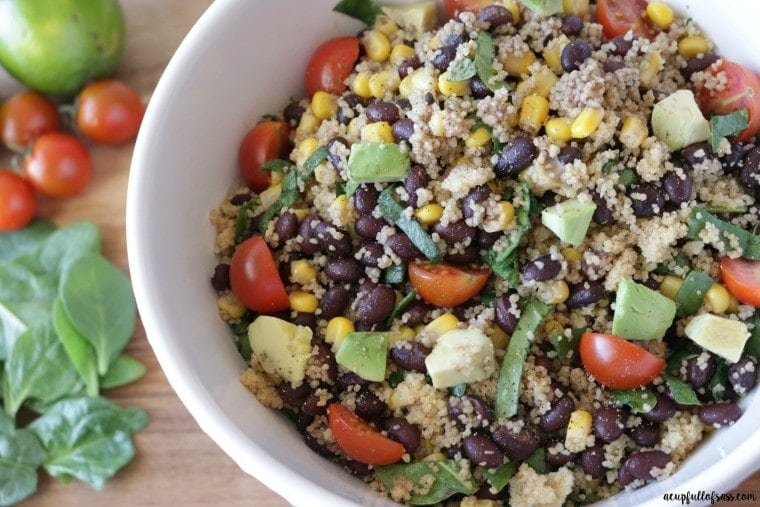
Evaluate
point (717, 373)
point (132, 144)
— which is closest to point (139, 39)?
point (132, 144)

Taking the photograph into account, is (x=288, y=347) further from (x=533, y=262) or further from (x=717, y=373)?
(x=717, y=373)

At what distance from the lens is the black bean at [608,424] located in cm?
129

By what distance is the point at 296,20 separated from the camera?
1.58 m

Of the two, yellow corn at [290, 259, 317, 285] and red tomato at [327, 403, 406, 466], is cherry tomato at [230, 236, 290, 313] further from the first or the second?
red tomato at [327, 403, 406, 466]

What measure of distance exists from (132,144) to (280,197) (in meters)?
0.91

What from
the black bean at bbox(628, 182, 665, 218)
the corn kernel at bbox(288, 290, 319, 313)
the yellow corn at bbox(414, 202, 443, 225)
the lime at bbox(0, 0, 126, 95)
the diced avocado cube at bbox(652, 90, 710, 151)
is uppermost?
the diced avocado cube at bbox(652, 90, 710, 151)

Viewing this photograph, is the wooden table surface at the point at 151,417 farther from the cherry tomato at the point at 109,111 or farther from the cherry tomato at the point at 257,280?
the cherry tomato at the point at 257,280

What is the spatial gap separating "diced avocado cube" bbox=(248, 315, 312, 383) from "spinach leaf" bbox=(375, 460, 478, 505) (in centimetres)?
24

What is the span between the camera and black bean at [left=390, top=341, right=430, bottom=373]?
134cm

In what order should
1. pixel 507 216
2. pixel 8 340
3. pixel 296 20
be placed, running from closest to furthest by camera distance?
pixel 507 216 < pixel 296 20 < pixel 8 340

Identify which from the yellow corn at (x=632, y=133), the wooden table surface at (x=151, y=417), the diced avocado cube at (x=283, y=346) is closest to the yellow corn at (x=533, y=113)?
the yellow corn at (x=632, y=133)

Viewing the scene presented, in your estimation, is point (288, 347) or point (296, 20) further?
point (296, 20)

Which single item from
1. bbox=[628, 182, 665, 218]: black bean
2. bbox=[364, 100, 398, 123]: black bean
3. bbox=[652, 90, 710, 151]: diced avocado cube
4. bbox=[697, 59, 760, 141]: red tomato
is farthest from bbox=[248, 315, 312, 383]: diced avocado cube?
bbox=[697, 59, 760, 141]: red tomato

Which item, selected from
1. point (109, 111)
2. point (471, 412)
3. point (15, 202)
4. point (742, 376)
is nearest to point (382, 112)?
point (471, 412)
